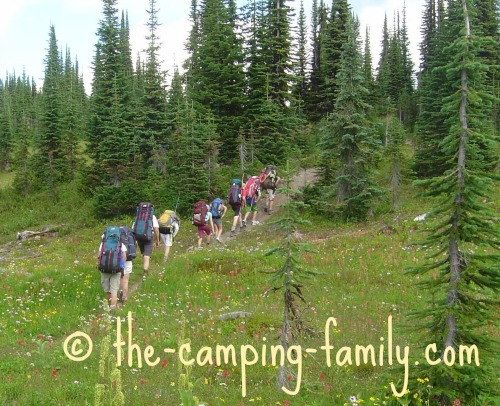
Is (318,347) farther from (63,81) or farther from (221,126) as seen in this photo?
(63,81)

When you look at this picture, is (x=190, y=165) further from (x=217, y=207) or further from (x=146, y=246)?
(x=146, y=246)

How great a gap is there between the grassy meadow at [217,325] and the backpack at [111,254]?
1138mm

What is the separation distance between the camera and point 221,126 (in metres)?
36.1

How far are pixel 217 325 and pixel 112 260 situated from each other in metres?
3.17

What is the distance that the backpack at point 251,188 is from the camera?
2297 cm

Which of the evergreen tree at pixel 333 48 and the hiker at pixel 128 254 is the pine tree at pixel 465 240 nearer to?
the hiker at pixel 128 254

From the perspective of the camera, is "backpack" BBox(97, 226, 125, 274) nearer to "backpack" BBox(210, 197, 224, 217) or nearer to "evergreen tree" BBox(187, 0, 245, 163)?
"backpack" BBox(210, 197, 224, 217)

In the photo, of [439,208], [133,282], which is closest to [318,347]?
[439,208]

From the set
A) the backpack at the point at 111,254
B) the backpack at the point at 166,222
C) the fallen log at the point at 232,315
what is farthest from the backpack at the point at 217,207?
the fallen log at the point at 232,315

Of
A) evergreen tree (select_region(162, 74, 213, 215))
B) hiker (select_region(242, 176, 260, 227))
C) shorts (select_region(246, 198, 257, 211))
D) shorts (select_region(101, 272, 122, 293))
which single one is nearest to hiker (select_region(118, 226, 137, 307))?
shorts (select_region(101, 272, 122, 293))

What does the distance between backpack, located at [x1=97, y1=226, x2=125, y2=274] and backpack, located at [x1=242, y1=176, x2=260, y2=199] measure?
37.7 ft

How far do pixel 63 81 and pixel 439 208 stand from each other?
247ft

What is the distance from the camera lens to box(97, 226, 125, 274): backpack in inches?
469

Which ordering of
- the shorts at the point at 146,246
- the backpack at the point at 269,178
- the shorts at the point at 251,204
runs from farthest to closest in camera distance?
1. the backpack at the point at 269,178
2. the shorts at the point at 251,204
3. the shorts at the point at 146,246
